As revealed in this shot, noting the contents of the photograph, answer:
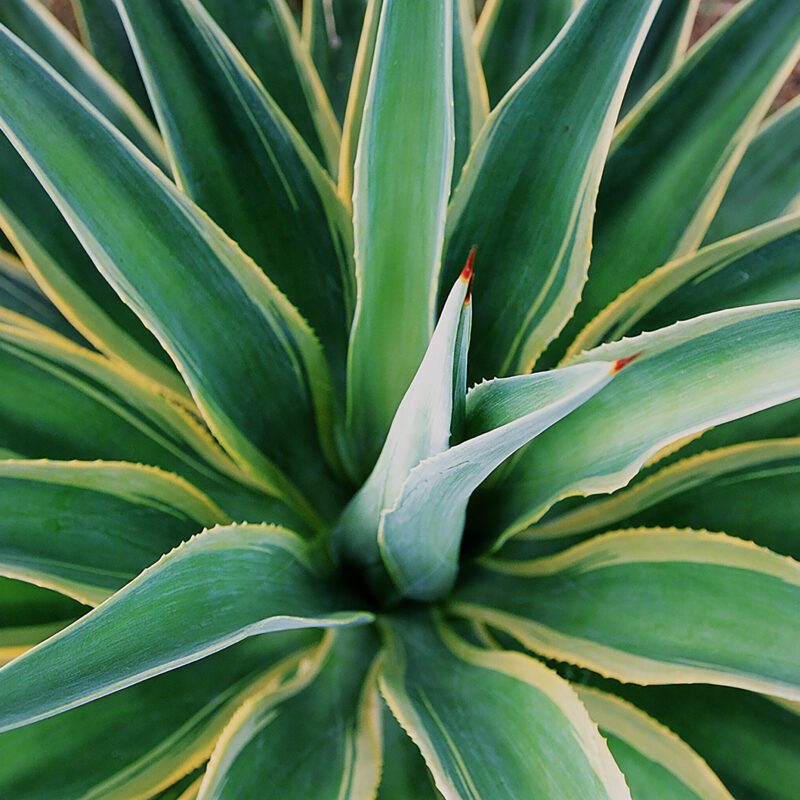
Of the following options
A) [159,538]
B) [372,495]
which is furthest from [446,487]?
[159,538]

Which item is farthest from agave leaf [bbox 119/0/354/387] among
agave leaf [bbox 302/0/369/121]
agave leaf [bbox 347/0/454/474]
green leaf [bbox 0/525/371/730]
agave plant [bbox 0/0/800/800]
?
agave leaf [bbox 302/0/369/121]

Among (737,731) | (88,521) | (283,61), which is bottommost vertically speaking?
(737,731)

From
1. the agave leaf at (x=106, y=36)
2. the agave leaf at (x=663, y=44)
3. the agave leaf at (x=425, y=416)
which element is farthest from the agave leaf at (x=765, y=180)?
the agave leaf at (x=106, y=36)

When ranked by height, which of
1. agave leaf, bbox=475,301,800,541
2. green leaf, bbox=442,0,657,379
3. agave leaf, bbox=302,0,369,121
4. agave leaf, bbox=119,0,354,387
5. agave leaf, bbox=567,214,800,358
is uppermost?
agave leaf, bbox=302,0,369,121

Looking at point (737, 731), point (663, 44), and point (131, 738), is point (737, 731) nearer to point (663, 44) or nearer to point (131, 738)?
point (131, 738)

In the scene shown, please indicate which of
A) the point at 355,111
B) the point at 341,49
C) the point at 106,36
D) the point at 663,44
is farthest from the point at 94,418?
the point at 663,44

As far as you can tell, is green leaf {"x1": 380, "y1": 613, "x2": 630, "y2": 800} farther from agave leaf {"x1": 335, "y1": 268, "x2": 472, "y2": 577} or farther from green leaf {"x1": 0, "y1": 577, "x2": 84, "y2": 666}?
green leaf {"x1": 0, "y1": 577, "x2": 84, "y2": 666}

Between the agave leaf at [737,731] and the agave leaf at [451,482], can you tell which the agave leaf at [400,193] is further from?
the agave leaf at [737,731]

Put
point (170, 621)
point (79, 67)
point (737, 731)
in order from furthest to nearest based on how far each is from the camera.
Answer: point (79, 67)
point (737, 731)
point (170, 621)

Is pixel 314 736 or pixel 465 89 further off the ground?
pixel 465 89
